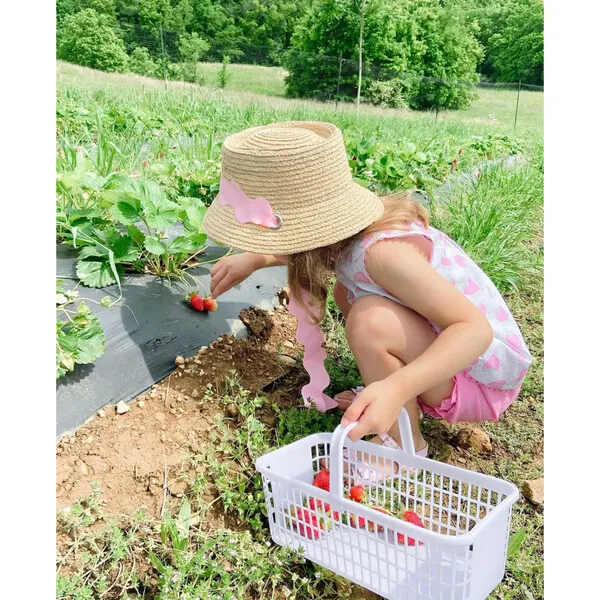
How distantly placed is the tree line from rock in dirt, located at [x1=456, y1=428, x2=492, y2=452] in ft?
42.3

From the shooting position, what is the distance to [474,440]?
6.05 ft

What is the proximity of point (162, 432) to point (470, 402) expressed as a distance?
769 mm

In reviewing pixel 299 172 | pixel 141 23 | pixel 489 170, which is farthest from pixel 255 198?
pixel 141 23

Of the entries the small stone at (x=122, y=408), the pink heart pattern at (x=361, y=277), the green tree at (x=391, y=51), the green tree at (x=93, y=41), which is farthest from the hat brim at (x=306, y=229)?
the green tree at (x=391, y=51)

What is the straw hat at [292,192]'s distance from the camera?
1.43 m

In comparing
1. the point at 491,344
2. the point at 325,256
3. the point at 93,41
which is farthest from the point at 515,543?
the point at 93,41

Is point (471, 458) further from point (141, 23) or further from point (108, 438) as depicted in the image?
point (141, 23)

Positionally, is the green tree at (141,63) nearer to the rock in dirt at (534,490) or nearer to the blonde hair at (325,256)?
the blonde hair at (325,256)

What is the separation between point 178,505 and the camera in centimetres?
145

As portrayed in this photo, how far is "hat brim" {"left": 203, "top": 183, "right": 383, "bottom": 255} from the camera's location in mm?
1431

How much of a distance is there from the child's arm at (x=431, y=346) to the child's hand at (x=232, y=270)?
494 millimetres

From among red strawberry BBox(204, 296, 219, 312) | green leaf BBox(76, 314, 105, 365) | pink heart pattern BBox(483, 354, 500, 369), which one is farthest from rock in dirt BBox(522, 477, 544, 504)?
green leaf BBox(76, 314, 105, 365)

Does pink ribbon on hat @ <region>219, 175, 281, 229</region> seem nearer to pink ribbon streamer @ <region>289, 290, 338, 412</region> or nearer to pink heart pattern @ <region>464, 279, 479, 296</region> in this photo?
pink ribbon streamer @ <region>289, 290, 338, 412</region>

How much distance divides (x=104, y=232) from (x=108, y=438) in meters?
0.69
